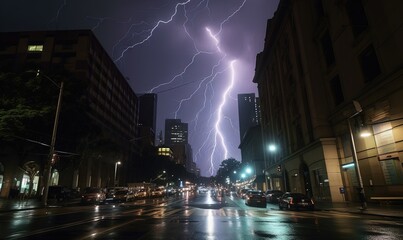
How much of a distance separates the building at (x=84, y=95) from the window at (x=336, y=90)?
1346 inches

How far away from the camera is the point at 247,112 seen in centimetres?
15562

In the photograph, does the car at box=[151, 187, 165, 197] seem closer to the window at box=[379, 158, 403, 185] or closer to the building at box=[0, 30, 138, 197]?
the building at box=[0, 30, 138, 197]

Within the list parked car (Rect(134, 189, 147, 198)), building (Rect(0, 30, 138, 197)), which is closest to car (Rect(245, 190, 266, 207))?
parked car (Rect(134, 189, 147, 198))

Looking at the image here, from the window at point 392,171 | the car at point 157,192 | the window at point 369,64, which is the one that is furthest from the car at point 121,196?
the window at point 369,64

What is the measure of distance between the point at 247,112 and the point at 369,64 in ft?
430

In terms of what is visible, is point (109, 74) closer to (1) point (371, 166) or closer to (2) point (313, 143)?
(2) point (313, 143)

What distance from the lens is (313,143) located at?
110 feet

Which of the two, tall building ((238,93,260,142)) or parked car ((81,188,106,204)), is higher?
tall building ((238,93,260,142))

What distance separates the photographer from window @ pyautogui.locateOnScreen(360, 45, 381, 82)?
24.0 meters

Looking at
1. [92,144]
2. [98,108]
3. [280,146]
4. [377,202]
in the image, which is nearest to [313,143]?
[377,202]

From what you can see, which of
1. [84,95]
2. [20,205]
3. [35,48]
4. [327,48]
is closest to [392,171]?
[327,48]

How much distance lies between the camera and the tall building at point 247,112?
15238 centimetres

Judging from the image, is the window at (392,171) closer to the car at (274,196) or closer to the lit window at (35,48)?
the car at (274,196)

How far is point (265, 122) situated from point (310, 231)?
56436 millimetres
